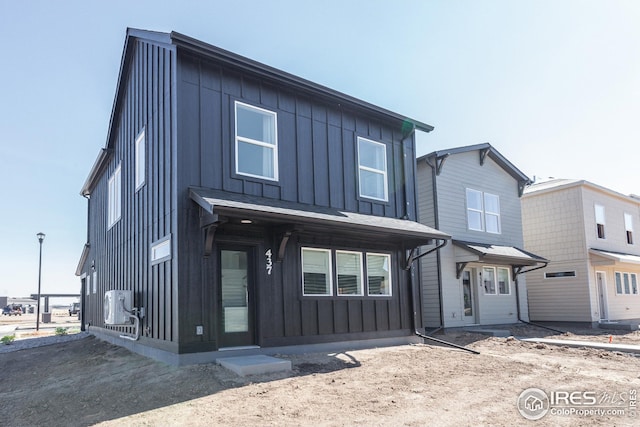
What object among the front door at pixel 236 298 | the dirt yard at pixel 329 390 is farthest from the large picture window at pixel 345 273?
the dirt yard at pixel 329 390

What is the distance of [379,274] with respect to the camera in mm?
11312

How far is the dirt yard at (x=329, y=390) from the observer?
5586mm

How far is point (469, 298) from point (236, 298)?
9356 mm

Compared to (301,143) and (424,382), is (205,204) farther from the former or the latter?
(424,382)

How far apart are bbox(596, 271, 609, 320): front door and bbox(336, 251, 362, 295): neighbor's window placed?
13.3 meters

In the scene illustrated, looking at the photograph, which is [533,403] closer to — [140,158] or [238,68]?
[238,68]

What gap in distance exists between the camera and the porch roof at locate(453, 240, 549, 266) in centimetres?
1453

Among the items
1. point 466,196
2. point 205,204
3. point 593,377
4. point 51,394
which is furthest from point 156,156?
point 466,196

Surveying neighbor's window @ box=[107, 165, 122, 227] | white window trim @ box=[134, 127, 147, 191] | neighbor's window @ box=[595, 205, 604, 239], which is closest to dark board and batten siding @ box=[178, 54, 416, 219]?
white window trim @ box=[134, 127, 147, 191]

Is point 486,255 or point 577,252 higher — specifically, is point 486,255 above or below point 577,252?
below

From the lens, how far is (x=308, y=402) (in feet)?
19.6

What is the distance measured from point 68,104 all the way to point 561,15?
1374 centimetres

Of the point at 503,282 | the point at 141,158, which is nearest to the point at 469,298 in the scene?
the point at 503,282

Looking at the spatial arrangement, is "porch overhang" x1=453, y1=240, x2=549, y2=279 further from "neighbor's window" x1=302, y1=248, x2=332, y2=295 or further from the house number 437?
the house number 437
